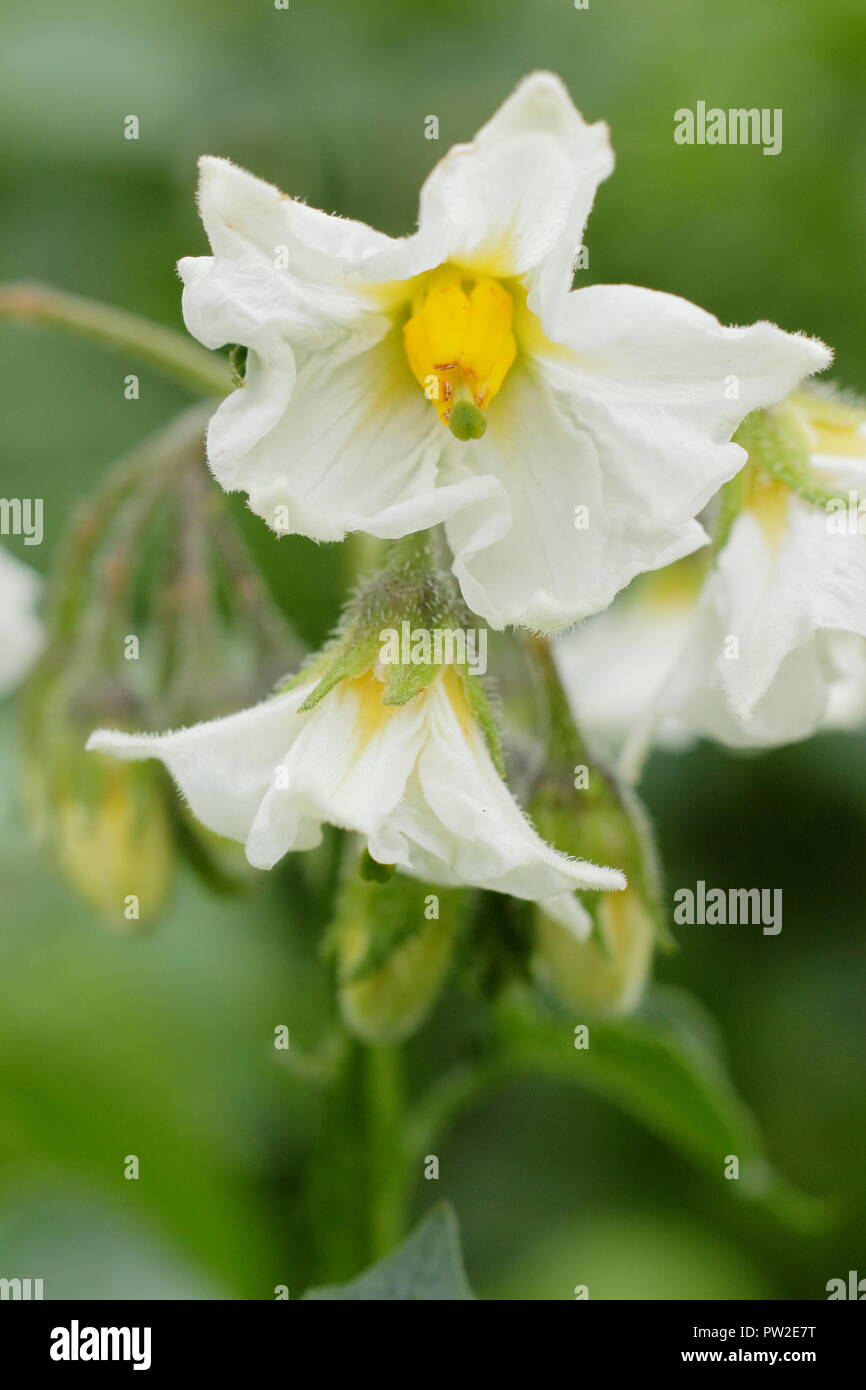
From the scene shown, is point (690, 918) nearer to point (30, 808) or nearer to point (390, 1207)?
point (390, 1207)

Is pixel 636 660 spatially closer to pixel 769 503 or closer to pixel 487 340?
pixel 769 503

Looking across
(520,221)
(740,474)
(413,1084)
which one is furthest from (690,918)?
(520,221)

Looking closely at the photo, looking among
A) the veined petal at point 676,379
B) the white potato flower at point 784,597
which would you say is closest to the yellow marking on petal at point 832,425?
the white potato flower at point 784,597

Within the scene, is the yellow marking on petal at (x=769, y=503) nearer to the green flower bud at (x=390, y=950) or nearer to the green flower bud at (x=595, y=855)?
the green flower bud at (x=595, y=855)

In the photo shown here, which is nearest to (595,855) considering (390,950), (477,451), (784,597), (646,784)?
(390,950)

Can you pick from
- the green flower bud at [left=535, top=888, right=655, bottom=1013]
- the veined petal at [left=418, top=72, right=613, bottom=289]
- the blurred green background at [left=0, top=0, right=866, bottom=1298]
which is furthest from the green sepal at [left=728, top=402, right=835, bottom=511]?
the blurred green background at [left=0, top=0, right=866, bottom=1298]
